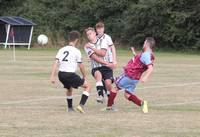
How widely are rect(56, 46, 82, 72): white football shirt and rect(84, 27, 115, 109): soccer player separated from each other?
1.23 metres

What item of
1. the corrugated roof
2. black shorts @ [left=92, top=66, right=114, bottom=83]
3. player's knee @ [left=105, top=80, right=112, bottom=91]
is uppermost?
black shorts @ [left=92, top=66, right=114, bottom=83]

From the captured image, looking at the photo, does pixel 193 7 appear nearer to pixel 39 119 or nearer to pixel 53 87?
pixel 53 87

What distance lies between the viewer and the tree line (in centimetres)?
5119

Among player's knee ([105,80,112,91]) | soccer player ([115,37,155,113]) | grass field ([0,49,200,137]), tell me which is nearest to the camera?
grass field ([0,49,200,137])

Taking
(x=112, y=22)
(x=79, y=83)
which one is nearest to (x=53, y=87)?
(x=79, y=83)

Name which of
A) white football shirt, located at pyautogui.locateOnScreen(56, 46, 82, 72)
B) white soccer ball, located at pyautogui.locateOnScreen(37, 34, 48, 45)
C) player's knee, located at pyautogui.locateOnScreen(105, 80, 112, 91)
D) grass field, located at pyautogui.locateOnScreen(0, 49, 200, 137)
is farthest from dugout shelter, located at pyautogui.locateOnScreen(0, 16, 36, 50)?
white football shirt, located at pyautogui.locateOnScreen(56, 46, 82, 72)

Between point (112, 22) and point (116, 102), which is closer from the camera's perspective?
point (116, 102)

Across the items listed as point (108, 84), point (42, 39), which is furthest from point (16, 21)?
point (108, 84)

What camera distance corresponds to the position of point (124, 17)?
56.4 metres

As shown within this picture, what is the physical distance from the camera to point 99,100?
49.1 ft

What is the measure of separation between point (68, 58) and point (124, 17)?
143 feet

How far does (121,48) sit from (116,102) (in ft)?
132

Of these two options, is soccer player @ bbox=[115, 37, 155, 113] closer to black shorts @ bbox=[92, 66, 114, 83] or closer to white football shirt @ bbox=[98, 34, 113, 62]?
black shorts @ bbox=[92, 66, 114, 83]

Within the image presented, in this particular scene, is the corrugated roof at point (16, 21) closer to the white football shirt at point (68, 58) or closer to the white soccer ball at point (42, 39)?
the white soccer ball at point (42, 39)
